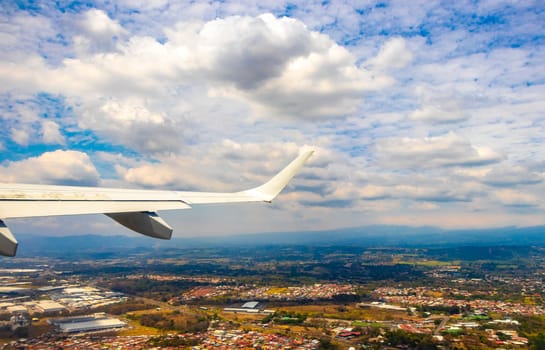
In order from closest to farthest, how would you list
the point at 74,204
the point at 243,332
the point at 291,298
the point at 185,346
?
the point at 74,204, the point at 185,346, the point at 243,332, the point at 291,298

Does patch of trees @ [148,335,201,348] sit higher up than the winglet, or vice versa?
the winglet

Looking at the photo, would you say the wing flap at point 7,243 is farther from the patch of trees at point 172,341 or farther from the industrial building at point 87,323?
the industrial building at point 87,323

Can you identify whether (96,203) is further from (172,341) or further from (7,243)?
(172,341)

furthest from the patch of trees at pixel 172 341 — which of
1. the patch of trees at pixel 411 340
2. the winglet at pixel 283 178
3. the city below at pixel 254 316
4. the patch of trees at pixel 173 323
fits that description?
the winglet at pixel 283 178

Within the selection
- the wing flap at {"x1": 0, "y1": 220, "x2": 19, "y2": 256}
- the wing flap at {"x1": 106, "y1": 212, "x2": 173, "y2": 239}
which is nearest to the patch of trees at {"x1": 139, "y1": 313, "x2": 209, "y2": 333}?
the wing flap at {"x1": 106, "y1": 212, "x2": 173, "y2": 239}

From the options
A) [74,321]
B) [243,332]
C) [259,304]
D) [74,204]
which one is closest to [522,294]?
[259,304]

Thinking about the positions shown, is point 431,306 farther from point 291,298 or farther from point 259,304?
point 259,304

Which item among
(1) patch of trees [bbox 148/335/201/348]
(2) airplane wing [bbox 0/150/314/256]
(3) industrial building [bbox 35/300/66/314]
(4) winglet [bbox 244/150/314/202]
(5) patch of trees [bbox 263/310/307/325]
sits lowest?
(5) patch of trees [bbox 263/310/307/325]

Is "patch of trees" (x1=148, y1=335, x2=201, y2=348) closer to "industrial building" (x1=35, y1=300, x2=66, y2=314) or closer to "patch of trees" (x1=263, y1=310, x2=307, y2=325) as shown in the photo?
"industrial building" (x1=35, y1=300, x2=66, y2=314)
